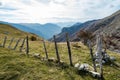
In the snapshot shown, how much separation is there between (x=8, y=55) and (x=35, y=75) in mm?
8549

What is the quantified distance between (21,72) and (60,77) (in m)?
4.70

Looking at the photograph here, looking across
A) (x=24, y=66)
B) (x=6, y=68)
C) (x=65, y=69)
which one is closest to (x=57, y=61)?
(x=65, y=69)

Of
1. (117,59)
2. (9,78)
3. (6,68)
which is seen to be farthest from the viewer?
(117,59)

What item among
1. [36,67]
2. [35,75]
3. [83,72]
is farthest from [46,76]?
[83,72]

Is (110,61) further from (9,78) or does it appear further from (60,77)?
(9,78)

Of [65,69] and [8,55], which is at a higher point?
[8,55]

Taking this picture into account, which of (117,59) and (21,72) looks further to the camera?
(117,59)

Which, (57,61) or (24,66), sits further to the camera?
(57,61)

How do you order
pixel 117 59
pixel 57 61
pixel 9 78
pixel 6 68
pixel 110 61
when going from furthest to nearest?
pixel 117 59 → pixel 110 61 → pixel 57 61 → pixel 6 68 → pixel 9 78

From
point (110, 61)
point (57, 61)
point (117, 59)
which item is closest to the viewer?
point (57, 61)

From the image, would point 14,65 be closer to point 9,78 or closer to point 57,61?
point 9,78

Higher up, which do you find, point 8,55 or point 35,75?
point 8,55

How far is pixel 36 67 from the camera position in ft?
92.8

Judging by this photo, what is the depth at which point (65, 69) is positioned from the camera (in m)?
28.4
